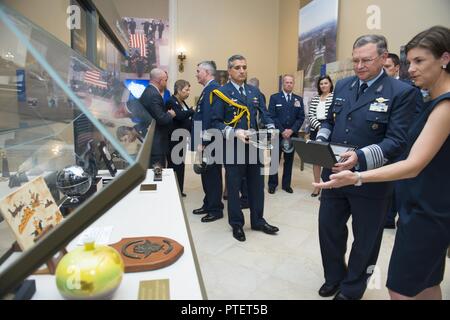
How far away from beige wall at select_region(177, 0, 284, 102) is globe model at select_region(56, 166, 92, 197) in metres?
7.09

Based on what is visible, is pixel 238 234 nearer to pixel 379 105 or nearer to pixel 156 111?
pixel 156 111

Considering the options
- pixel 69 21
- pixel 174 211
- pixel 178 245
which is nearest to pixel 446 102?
Result: pixel 178 245

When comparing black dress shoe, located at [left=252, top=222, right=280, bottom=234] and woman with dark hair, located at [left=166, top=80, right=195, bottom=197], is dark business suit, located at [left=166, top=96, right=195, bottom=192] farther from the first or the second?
black dress shoe, located at [left=252, top=222, right=280, bottom=234]

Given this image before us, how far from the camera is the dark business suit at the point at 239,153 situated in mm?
3023

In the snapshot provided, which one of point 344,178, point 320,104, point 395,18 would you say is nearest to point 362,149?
point 344,178

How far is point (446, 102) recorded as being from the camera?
121cm

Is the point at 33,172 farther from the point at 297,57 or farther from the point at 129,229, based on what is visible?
the point at 297,57

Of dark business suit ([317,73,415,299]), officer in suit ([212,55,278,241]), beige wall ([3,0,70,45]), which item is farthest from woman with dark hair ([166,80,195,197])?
dark business suit ([317,73,415,299])

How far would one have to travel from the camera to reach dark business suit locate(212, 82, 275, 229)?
9.92 ft

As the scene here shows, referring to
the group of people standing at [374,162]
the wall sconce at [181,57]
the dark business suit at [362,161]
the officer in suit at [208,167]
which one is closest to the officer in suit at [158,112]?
the officer in suit at [208,167]

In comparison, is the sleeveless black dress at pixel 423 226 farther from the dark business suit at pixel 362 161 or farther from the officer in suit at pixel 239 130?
the officer in suit at pixel 239 130

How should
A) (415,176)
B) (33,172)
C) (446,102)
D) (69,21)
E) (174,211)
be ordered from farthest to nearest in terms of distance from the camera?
1. (69,21)
2. (174,211)
3. (33,172)
4. (415,176)
5. (446,102)

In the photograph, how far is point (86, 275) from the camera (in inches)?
33.9
